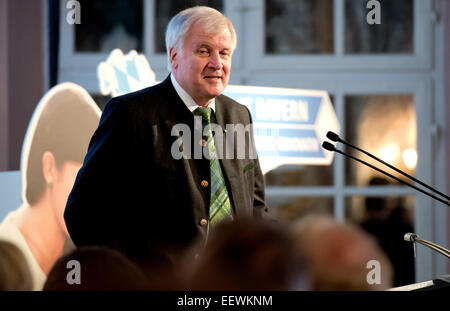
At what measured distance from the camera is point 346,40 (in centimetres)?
255

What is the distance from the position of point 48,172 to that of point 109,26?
763mm

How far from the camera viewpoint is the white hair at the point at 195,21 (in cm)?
133

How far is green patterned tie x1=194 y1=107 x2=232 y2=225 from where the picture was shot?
1.32 metres

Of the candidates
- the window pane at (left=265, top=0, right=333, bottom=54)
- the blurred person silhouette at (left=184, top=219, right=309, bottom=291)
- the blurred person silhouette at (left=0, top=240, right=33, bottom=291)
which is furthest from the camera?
the window pane at (left=265, top=0, right=333, bottom=54)

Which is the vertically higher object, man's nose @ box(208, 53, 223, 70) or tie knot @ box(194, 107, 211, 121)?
man's nose @ box(208, 53, 223, 70)

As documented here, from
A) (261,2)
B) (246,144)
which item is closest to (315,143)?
(261,2)

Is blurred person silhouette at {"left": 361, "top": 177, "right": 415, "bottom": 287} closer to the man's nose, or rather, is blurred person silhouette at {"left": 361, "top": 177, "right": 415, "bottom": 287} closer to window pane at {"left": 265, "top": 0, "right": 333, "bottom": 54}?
window pane at {"left": 265, "top": 0, "right": 333, "bottom": 54}

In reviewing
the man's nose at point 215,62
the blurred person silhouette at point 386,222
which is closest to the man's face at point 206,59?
the man's nose at point 215,62

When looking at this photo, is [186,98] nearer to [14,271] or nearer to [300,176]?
[14,271]

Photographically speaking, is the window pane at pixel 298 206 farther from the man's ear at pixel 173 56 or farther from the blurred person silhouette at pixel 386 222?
the man's ear at pixel 173 56

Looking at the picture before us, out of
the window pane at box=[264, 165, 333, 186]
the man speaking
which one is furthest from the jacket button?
the window pane at box=[264, 165, 333, 186]

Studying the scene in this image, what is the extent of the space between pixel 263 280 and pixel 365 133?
82.1 inches
